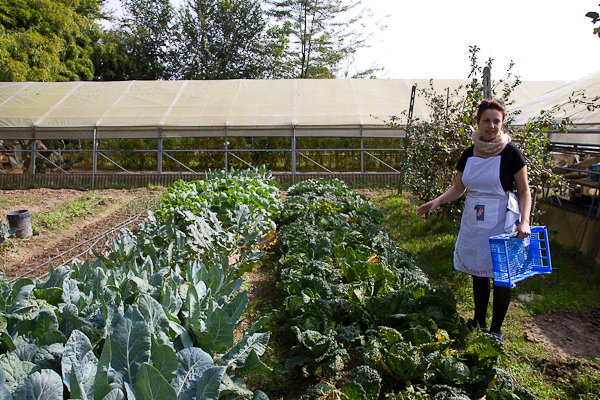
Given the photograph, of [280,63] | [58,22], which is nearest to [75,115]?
[58,22]

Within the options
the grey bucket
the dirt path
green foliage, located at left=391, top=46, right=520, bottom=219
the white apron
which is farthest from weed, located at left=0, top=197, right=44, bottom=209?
the white apron

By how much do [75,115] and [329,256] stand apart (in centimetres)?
1078

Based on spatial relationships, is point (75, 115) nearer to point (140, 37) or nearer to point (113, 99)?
point (113, 99)

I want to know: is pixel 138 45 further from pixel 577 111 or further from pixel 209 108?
pixel 577 111

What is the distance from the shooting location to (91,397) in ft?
4.05

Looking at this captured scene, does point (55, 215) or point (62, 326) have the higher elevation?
point (62, 326)

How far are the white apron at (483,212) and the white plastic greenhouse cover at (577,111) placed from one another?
97.0 inches

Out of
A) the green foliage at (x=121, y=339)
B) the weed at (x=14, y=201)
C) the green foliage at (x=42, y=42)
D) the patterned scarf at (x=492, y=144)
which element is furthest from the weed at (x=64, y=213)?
the green foliage at (x=42, y=42)

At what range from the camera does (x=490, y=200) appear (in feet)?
8.27

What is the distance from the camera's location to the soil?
270 cm

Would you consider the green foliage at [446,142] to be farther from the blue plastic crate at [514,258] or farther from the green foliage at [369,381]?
the green foliage at [369,381]

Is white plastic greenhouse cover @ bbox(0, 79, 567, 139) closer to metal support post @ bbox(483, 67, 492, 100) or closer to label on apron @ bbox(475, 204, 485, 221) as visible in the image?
metal support post @ bbox(483, 67, 492, 100)

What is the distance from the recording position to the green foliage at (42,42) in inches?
589

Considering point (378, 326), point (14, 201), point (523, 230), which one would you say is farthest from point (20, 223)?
point (523, 230)
